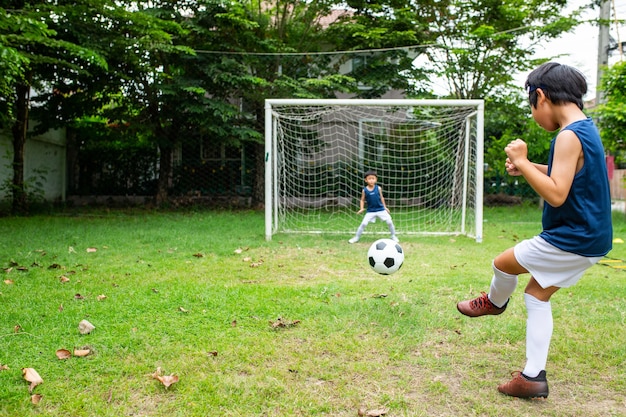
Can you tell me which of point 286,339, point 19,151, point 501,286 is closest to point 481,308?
point 501,286

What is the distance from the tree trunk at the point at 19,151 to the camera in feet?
37.8

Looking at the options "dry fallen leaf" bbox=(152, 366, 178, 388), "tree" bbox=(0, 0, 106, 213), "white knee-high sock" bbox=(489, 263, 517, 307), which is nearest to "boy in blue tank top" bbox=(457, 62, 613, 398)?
"white knee-high sock" bbox=(489, 263, 517, 307)

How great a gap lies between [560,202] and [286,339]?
5.94ft

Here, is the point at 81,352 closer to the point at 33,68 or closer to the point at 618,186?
the point at 33,68

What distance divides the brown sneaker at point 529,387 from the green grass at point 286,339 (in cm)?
4

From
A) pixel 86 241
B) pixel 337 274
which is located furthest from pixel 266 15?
pixel 337 274

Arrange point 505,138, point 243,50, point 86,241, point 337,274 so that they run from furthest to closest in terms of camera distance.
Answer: point 505,138 < point 243,50 < point 86,241 < point 337,274

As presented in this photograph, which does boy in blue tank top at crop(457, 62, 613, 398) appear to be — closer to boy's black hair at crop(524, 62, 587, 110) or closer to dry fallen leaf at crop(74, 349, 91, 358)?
boy's black hair at crop(524, 62, 587, 110)

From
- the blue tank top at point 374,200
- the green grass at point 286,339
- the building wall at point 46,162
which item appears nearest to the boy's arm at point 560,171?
the green grass at point 286,339

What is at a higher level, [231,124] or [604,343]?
[231,124]

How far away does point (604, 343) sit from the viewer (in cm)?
322

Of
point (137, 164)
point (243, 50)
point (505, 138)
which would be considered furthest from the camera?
point (137, 164)

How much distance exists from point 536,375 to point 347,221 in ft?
30.2

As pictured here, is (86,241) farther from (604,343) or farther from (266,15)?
(266,15)
